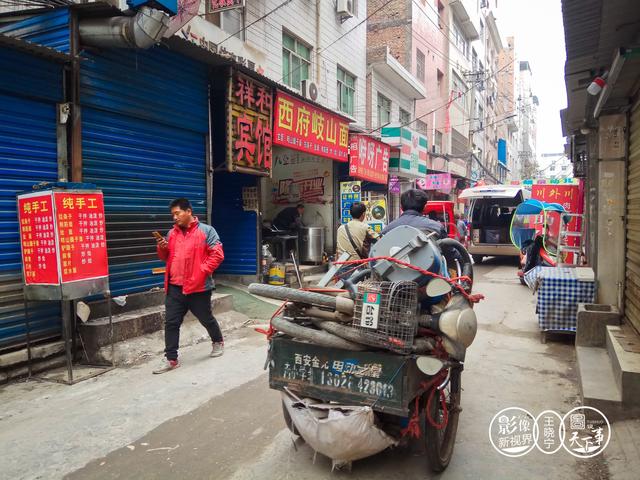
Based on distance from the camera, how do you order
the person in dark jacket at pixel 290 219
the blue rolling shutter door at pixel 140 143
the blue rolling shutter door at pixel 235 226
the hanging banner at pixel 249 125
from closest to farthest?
1. the blue rolling shutter door at pixel 140 143
2. the hanging banner at pixel 249 125
3. the blue rolling shutter door at pixel 235 226
4. the person in dark jacket at pixel 290 219

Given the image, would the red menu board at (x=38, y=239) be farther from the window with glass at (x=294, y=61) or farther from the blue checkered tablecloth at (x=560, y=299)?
the window with glass at (x=294, y=61)

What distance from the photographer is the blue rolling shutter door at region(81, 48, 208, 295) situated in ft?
19.9

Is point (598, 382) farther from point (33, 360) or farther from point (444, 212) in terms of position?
point (444, 212)

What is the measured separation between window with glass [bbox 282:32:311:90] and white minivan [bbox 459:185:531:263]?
7.06 metres

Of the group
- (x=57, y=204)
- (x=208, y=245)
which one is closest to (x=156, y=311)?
(x=208, y=245)

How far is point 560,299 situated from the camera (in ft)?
21.0

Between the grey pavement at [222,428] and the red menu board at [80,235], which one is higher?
the red menu board at [80,235]

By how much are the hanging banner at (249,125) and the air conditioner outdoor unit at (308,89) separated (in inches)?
158

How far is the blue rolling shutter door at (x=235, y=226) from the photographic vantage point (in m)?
9.80

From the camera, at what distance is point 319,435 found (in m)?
2.74

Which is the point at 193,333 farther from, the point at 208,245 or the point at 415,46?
the point at 415,46

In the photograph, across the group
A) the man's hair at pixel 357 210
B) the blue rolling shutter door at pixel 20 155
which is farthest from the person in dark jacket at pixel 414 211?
the blue rolling shutter door at pixel 20 155

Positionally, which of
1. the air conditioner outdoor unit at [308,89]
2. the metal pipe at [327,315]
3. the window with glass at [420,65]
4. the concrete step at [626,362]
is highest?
the window with glass at [420,65]

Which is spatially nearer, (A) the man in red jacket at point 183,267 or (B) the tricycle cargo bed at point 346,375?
(B) the tricycle cargo bed at point 346,375
